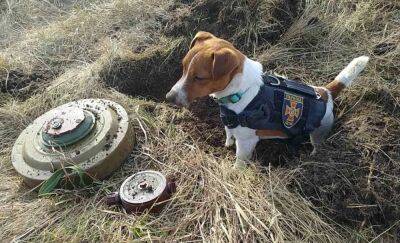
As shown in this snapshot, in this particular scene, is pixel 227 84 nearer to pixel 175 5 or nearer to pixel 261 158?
pixel 261 158

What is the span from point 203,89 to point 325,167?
1076mm

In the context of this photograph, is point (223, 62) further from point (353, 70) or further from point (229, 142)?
point (353, 70)

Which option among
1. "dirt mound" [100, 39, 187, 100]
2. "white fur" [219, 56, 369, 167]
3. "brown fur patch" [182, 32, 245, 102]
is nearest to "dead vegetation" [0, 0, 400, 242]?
"dirt mound" [100, 39, 187, 100]

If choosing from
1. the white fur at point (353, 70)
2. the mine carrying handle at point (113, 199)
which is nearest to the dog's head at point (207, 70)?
the mine carrying handle at point (113, 199)

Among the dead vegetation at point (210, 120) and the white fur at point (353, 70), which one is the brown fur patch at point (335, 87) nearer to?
the white fur at point (353, 70)

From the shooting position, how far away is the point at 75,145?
139 inches

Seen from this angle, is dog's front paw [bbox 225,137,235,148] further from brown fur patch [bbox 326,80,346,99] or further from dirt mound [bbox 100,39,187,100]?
dirt mound [bbox 100,39,187,100]

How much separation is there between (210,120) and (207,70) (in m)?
1.11

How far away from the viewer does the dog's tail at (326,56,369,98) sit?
3.56 m

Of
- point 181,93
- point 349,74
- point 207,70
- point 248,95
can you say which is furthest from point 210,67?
point 349,74

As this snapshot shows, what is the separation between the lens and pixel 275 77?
3496 millimetres

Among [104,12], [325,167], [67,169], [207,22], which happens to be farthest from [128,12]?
[325,167]

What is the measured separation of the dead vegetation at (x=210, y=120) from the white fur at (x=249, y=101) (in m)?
0.14

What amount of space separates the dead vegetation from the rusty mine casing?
17 centimetres
